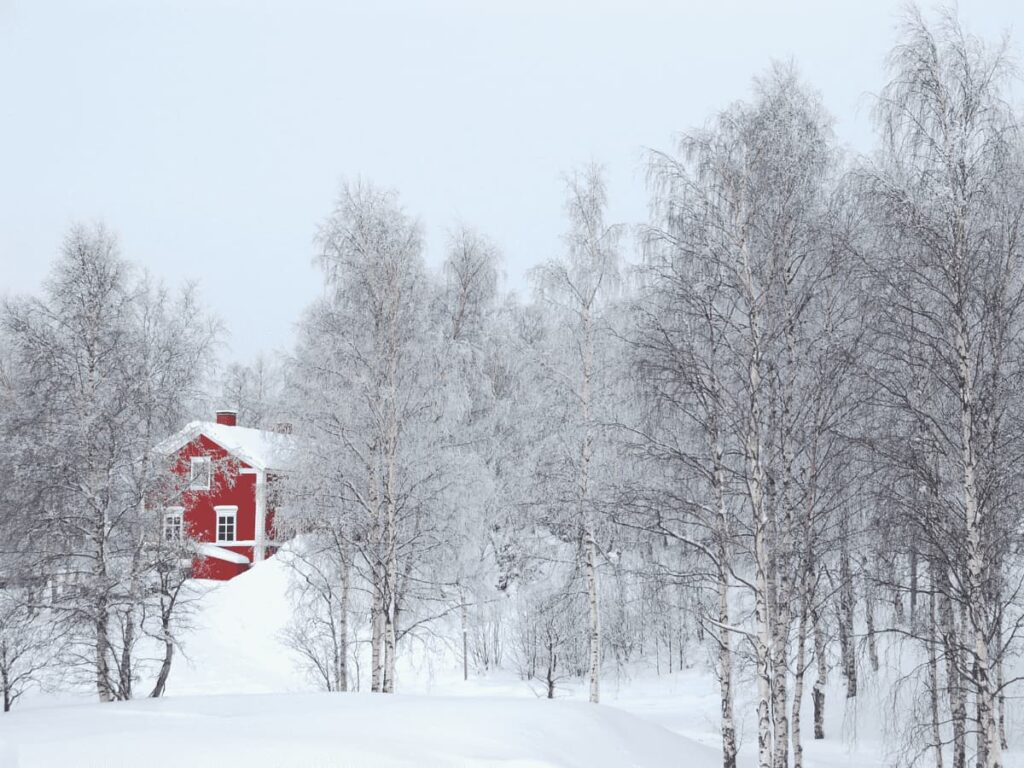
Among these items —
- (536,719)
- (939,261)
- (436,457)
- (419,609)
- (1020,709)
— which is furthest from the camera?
(419,609)

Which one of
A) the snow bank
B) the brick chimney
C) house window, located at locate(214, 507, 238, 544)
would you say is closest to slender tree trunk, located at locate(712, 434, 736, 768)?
the snow bank

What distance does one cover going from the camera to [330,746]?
845cm

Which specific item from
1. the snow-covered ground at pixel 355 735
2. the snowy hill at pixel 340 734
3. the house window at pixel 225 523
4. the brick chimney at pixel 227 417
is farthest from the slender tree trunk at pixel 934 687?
the brick chimney at pixel 227 417

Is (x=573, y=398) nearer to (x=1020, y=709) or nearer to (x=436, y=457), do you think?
(x=436, y=457)

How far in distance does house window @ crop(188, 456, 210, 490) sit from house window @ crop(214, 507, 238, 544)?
1719 cm

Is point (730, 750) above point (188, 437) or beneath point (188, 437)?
beneath

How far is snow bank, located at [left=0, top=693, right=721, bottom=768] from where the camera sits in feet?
26.7

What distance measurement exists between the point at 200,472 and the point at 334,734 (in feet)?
32.4

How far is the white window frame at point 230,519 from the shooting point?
113 feet

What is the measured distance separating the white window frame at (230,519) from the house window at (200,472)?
17.0m

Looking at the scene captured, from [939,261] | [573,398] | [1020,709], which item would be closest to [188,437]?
[573,398]

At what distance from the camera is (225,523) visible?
1372 inches

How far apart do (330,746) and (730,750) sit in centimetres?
644

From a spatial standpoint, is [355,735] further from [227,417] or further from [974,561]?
[227,417]
